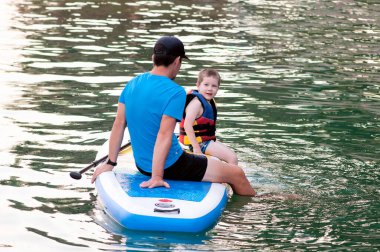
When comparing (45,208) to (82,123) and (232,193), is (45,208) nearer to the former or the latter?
(232,193)

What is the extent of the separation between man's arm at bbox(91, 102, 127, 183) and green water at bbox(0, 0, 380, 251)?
335mm

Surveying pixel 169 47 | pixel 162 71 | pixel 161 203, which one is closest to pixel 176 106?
pixel 162 71

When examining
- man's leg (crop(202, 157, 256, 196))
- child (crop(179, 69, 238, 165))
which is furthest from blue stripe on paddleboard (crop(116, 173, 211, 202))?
child (crop(179, 69, 238, 165))

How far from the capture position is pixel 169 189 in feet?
25.2

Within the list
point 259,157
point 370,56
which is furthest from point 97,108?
point 370,56

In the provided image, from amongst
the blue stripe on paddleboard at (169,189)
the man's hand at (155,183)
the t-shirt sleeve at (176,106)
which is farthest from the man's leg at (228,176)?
the t-shirt sleeve at (176,106)

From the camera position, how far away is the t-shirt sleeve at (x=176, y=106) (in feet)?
25.0

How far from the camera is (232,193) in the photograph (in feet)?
27.9

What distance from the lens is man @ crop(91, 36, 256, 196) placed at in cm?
763

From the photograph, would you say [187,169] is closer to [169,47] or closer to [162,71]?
[162,71]

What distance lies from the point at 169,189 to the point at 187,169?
392mm

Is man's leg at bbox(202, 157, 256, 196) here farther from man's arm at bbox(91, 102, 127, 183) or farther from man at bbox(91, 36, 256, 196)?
man's arm at bbox(91, 102, 127, 183)

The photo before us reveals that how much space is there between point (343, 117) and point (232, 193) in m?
3.96

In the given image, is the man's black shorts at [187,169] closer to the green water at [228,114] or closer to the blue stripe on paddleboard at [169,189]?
the blue stripe on paddleboard at [169,189]
